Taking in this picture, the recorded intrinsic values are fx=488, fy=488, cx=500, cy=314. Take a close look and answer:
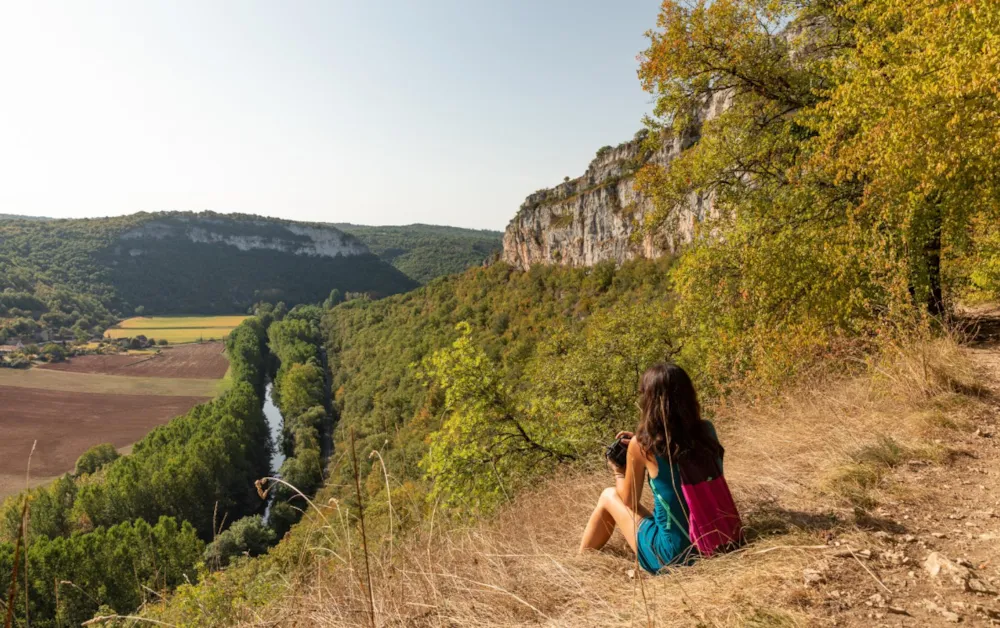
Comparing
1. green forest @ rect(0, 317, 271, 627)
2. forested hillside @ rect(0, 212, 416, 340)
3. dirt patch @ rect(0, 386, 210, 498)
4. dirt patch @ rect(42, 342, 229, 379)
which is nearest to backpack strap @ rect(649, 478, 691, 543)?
green forest @ rect(0, 317, 271, 627)

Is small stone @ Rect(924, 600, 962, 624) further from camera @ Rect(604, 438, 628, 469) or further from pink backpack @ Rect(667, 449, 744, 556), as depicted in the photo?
camera @ Rect(604, 438, 628, 469)

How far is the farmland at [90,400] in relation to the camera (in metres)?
45.2

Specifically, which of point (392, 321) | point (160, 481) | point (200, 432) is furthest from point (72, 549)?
point (392, 321)

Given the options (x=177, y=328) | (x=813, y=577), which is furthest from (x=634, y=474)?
(x=177, y=328)

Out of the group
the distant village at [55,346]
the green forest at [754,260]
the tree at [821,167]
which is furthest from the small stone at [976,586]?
the distant village at [55,346]

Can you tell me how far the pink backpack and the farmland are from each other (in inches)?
2051

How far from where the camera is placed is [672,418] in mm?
2754

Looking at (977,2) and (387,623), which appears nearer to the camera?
(387,623)

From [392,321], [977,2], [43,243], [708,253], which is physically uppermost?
[43,243]

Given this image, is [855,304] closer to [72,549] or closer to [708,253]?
[708,253]

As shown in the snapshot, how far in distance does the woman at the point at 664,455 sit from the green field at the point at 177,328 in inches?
4502

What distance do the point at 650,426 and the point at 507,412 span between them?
5911mm

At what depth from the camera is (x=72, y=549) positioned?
21.2 meters

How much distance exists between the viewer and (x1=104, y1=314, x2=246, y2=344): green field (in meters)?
100
